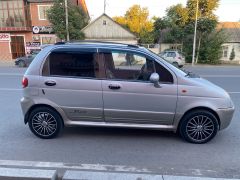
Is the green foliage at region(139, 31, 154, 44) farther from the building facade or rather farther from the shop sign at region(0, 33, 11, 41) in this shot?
the shop sign at region(0, 33, 11, 41)

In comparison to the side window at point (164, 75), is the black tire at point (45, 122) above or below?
below

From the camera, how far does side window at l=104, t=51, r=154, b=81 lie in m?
4.07

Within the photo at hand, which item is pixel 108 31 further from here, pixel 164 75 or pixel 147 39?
pixel 164 75

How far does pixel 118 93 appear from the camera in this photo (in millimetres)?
4012

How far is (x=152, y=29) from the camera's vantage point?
1654 inches

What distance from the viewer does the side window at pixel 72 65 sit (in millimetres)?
4094

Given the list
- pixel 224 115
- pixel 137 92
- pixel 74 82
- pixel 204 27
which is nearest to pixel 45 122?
pixel 74 82

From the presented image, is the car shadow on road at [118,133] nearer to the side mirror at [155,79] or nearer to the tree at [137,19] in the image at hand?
the side mirror at [155,79]

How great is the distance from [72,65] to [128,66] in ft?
3.43

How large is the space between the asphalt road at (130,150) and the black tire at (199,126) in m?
0.13

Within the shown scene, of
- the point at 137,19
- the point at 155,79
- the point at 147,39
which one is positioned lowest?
the point at 155,79

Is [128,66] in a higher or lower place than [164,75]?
higher

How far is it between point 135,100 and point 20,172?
2113 millimetres

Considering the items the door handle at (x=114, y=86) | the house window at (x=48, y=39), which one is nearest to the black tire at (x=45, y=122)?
the door handle at (x=114, y=86)
